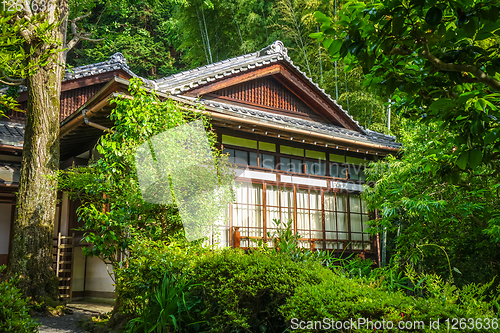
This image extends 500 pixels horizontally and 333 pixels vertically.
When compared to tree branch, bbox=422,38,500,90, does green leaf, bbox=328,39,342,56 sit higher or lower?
higher

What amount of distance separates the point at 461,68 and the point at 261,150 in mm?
6776

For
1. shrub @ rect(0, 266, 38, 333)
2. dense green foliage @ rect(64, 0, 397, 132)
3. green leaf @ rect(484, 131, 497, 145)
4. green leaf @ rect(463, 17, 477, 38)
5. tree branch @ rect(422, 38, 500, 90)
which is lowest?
shrub @ rect(0, 266, 38, 333)

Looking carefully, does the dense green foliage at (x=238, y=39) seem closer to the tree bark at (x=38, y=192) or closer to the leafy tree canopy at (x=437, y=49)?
the tree bark at (x=38, y=192)

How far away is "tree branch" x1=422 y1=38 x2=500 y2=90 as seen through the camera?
244cm

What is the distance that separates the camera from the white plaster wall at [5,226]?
31.6 feet

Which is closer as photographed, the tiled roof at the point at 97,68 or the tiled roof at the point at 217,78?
the tiled roof at the point at 217,78

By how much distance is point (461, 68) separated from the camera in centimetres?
244

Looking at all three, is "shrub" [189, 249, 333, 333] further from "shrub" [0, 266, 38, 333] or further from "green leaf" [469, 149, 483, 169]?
"green leaf" [469, 149, 483, 169]

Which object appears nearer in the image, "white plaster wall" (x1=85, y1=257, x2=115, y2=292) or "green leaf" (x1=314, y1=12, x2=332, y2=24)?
"green leaf" (x1=314, y1=12, x2=332, y2=24)

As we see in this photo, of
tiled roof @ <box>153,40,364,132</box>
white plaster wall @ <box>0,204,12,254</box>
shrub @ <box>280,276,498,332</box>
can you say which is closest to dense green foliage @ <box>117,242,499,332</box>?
shrub @ <box>280,276,498,332</box>

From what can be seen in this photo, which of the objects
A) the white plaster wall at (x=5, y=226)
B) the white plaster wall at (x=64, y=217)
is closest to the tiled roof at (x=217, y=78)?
the white plaster wall at (x=5, y=226)

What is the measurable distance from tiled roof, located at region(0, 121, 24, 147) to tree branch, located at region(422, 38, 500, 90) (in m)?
8.51

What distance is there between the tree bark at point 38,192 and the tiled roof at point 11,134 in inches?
62.7

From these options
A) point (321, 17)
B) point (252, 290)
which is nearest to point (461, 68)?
point (321, 17)
